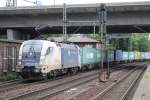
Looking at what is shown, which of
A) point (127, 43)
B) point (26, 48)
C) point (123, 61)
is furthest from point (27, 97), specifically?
point (127, 43)

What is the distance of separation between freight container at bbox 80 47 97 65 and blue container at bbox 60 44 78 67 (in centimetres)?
543

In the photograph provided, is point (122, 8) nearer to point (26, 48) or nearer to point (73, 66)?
point (73, 66)

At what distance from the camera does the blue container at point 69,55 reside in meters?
33.4

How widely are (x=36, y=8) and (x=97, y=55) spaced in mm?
11346

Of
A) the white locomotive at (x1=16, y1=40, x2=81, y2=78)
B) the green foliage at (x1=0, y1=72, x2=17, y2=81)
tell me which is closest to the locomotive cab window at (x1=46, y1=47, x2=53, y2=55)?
the white locomotive at (x1=16, y1=40, x2=81, y2=78)

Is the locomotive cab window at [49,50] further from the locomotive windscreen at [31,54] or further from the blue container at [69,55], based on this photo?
the blue container at [69,55]

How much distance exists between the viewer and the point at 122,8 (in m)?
46.1

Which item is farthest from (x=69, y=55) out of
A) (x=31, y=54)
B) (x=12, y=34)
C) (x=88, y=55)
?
(x=12, y=34)

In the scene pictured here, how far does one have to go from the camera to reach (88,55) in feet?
160

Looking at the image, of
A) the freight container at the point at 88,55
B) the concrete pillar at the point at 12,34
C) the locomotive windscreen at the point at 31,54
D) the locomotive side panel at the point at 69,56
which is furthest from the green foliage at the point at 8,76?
the concrete pillar at the point at 12,34

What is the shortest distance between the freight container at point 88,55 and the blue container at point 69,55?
543cm

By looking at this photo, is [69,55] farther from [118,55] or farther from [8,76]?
[118,55]

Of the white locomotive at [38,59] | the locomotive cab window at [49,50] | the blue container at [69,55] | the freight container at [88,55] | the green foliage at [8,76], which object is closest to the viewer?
the white locomotive at [38,59]

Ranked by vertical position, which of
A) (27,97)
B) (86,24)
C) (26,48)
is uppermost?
(86,24)
